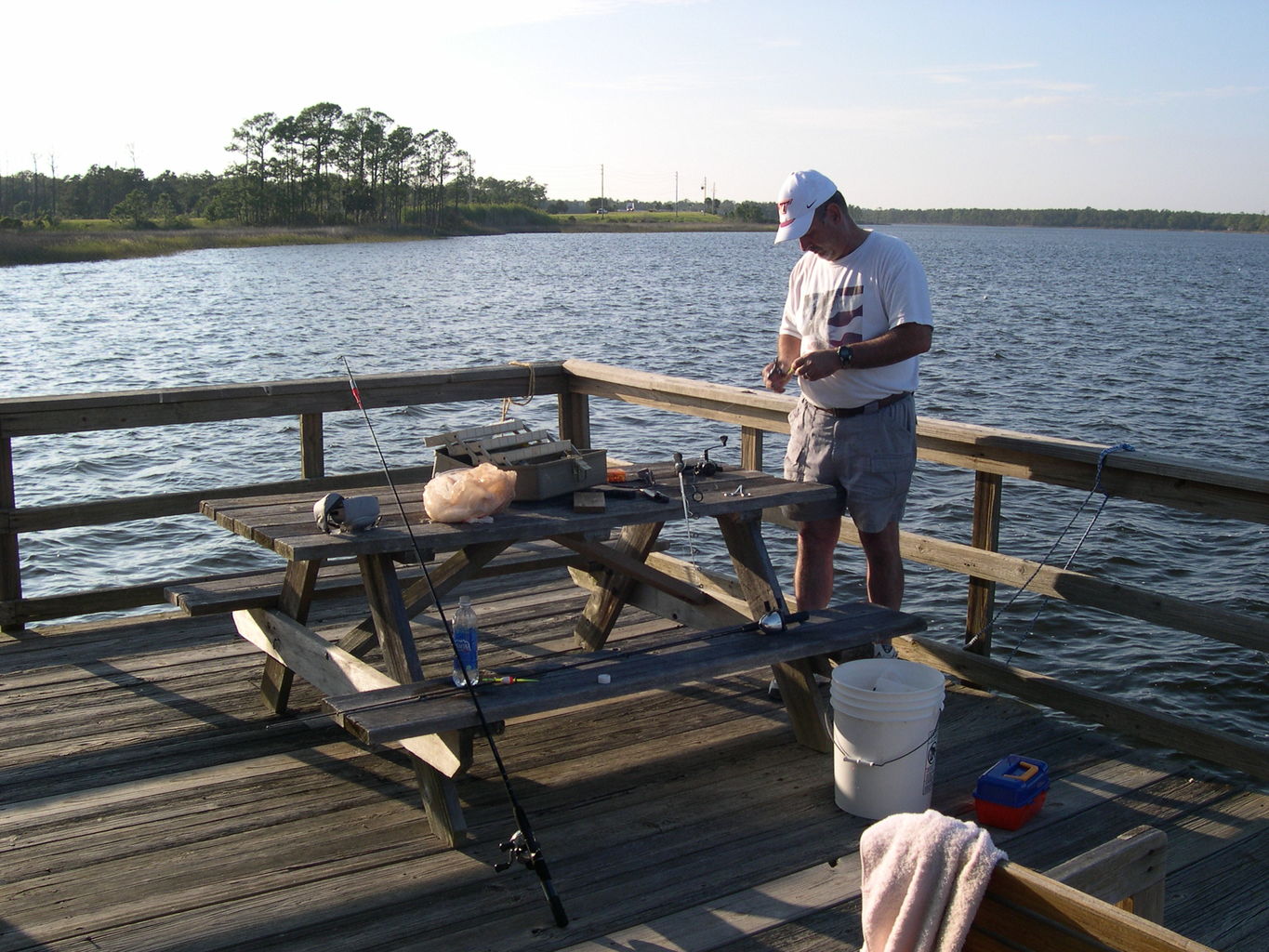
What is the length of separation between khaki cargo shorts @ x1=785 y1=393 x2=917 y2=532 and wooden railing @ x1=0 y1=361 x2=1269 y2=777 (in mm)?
295

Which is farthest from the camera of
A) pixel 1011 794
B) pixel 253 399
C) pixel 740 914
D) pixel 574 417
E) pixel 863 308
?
pixel 574 417

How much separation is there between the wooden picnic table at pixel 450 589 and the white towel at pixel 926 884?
1552 millimetres

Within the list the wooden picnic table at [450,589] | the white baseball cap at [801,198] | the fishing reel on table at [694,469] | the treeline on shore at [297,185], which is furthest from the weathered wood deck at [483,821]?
the treeline on shore at [297,185]

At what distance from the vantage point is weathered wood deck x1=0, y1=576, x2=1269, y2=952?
9.20 feet

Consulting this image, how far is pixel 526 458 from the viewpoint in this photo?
3.67 meters

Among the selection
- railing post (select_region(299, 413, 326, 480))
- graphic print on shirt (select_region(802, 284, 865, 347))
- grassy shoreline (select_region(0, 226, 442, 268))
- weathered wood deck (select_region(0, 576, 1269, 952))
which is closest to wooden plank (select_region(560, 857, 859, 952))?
weathered wood deck (select_region(0, 576, 1269, 952))

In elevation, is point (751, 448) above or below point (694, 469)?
below

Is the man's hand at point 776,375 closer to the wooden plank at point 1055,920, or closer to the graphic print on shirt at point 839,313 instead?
the graphic print on shirt at point 839,313

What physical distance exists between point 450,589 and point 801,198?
67.7 inches

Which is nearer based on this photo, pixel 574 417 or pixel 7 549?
pixel 7 549

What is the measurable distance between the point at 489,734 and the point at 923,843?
1537 millimetres

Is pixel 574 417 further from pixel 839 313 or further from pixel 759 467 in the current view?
pixel 839 313

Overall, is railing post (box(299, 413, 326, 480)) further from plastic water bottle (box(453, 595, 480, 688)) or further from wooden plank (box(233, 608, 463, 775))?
plastic water bottle (box(453, 595, 480, 688))

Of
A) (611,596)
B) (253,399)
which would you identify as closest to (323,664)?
(611,596)
